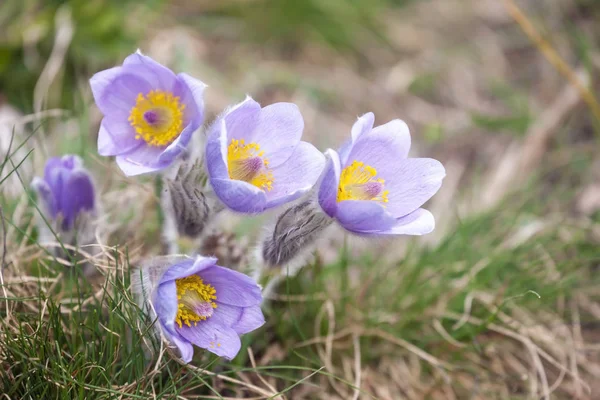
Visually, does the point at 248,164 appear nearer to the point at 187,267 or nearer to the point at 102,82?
the point at 187,267

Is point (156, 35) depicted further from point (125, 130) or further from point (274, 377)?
point (274, 377)

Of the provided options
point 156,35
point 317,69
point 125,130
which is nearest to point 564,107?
point 317,69

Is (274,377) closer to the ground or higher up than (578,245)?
closer to the ground

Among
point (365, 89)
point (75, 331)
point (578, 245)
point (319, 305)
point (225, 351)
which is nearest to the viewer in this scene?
point (225, 351)

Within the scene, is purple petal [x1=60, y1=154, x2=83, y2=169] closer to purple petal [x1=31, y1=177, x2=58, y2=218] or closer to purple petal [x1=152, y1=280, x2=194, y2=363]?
purple petal [x1=31, y1=177, x2=58, y2=218]

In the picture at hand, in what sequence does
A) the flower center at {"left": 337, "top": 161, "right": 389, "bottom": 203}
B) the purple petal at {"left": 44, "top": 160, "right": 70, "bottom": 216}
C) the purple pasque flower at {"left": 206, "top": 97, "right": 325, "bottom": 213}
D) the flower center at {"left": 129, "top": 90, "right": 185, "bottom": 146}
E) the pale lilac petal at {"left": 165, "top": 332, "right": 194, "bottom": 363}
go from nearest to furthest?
the pale lilac petal at {"left": 165, "top": 332, "right": 194, "bottom": 363}, the purple pasque flower at {"left": 206, "top": 97, "right": 325, "bottom": 213}, the flower center at {"left": 337, "top": 161, "right": 389, "bottom": 203}, the flower center at {"left": 129, "top": 90, "right": 185, "bottom": 146}, the purple petal at {"left": 44, "top": 160, "right": 70, "bottom": 216}

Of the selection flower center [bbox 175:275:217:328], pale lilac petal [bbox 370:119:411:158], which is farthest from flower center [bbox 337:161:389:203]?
flower center [bbox 175:275:217:328]

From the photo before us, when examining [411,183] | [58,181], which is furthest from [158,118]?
[411,183]

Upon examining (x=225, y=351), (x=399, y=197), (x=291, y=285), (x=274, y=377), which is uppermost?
(x=399, y=197)
